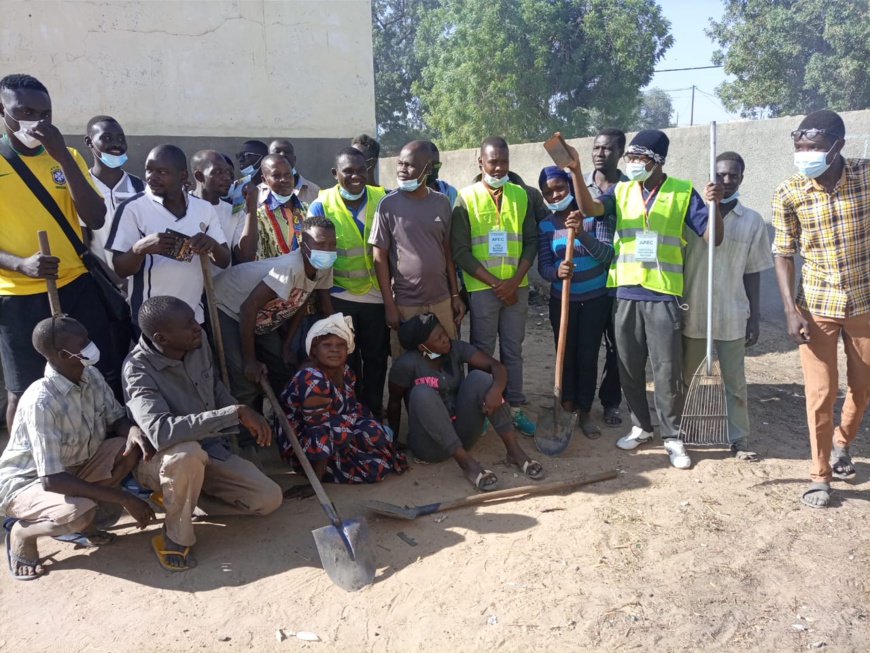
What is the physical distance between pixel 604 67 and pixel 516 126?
3.44 metres

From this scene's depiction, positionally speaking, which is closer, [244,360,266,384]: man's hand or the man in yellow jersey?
the man in yellow jersey

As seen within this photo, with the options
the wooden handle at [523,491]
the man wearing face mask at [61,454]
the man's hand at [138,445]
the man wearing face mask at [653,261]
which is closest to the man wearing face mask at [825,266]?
Result: the man wearing face mask at [653,261]

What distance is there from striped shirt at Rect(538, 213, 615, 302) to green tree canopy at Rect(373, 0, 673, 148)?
19107mm

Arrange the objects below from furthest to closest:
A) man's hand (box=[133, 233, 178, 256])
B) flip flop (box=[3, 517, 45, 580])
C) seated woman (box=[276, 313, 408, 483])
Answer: seated woman (box=[276, 313, 408, 483]) < man's hand (box=[133, 233, 178, 256]) < flip flop (box=[3, 517, 45, 580])

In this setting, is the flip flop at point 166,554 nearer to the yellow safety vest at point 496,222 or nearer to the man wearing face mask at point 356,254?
the man wearing face mask at point 356,254

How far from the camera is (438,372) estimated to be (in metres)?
4.48

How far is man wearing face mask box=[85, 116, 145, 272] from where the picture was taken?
3984 millimetres

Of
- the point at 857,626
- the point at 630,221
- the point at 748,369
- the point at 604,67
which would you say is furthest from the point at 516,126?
the point at 857,626

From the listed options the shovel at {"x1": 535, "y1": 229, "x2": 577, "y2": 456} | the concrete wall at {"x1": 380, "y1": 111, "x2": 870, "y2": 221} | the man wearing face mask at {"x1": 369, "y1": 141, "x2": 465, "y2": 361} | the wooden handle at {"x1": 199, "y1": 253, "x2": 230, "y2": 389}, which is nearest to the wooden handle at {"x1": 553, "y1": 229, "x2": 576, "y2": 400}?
the shovel at {"x1": 535, "y1": 229, "x2": 577, "y2": 456}

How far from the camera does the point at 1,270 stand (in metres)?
3.61

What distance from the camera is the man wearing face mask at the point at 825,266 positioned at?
3.67 meters

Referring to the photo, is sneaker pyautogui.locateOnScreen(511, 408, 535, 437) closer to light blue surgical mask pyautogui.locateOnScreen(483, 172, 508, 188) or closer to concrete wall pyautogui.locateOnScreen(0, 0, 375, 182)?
light blue surgical mask pyautogui.locateOnScreen(483, 172, 508, 188)

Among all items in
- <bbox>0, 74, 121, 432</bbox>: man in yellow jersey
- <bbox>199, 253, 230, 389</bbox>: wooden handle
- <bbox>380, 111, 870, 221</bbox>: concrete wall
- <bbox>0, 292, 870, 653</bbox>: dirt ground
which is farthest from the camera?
<bbox>380, 111, 870, 221</bbox>: concrete wall

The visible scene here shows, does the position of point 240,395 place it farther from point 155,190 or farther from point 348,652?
point 348,652
